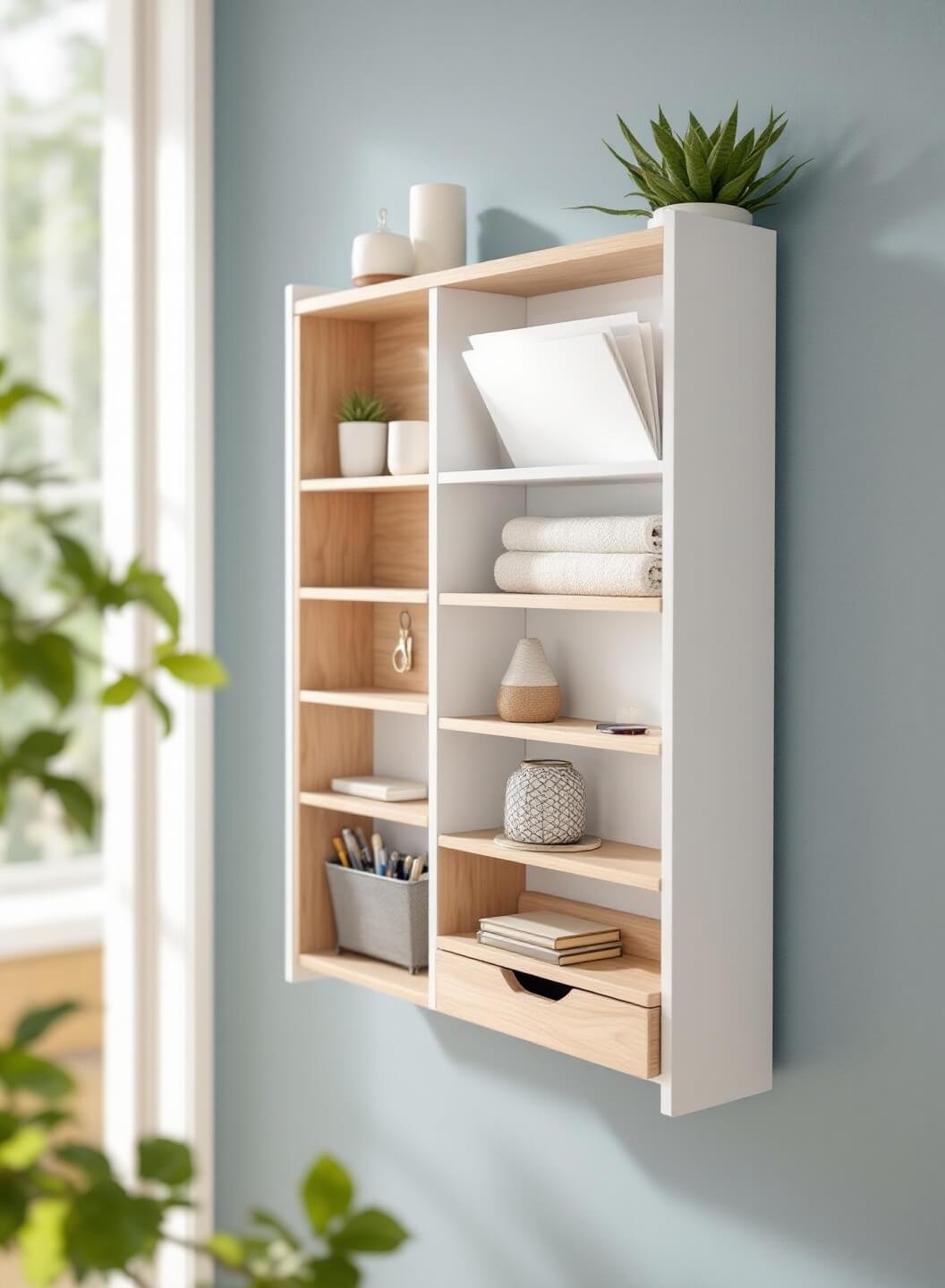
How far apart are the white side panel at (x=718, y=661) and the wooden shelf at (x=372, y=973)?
463 millimetres

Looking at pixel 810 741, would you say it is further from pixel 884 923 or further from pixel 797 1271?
pixel 797 1271

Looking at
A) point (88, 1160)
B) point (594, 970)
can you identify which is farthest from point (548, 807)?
point (88, 1160)

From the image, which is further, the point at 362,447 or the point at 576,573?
the point at 362,447

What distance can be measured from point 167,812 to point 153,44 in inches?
56.3

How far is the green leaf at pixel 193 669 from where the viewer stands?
1.65ft

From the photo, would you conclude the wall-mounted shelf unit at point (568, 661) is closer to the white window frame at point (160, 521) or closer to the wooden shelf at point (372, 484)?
the wooden shelf at point (372, 484)

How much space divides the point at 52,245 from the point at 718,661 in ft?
5.88

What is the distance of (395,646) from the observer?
221 centimetres

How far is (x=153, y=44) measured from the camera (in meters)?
2.65

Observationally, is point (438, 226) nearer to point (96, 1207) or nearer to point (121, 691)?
point (121, 691)

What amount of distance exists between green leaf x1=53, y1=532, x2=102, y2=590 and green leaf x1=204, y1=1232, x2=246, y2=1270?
23 cm

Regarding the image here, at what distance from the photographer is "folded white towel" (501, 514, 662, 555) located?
164 centimetres

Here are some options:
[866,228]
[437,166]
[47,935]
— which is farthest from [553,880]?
[47,935]

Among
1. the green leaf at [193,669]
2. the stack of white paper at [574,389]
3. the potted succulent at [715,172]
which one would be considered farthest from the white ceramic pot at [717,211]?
the green leaf at [193,669]
